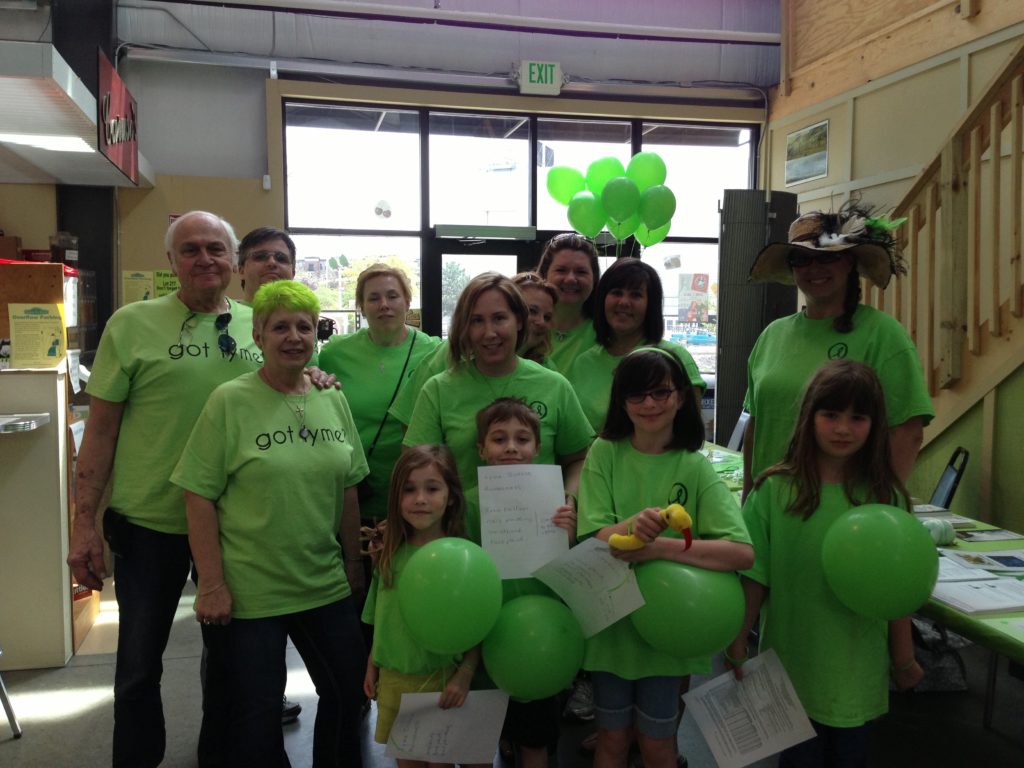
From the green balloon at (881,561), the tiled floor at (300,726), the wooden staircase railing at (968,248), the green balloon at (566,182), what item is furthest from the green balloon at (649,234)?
the green balloon at (881,561)

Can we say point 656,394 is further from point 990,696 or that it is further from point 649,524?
point 990,696

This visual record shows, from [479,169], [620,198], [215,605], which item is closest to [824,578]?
[215,605]

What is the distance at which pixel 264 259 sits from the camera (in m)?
2.25

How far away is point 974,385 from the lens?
12.1ft

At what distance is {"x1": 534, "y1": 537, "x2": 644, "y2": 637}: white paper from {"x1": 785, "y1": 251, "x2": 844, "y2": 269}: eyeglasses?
1026mm

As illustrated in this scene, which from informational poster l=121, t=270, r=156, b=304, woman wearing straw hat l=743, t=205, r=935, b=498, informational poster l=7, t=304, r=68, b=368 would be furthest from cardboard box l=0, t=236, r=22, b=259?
woman wearing straw hat l=743, t=205, r=935, b=498

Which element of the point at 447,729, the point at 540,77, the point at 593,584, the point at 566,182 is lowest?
the point at 447,729

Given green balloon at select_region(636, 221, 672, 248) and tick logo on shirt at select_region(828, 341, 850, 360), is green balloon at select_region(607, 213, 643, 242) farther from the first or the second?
tick logo on shirt at select_region(828, 341, 850, 360)

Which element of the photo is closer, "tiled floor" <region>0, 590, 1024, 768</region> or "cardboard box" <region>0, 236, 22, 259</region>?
"tiled floor" <region>0, 590, 1024, 768</region>

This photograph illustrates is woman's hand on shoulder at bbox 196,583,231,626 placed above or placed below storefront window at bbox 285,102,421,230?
below

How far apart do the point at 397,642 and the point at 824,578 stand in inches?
38.2

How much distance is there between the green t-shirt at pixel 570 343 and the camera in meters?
2.40

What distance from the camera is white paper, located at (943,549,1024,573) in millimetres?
2012

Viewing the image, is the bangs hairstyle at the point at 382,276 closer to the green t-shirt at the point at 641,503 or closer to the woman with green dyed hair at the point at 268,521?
the woman with green dyed hair at the point at 268,521
